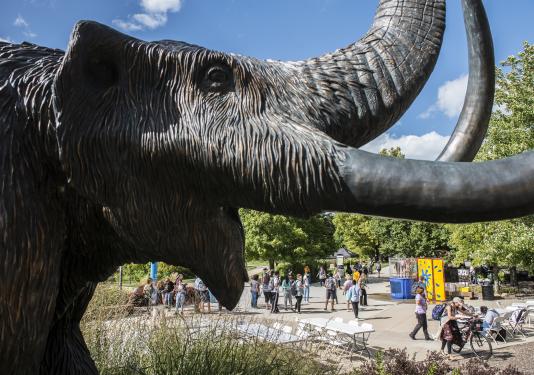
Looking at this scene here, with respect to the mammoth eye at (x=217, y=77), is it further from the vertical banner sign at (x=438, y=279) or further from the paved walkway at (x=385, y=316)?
the vertical banner sign at (x=438, y=279)

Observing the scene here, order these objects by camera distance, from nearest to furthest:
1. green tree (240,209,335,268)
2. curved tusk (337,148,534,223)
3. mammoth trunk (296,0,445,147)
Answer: curved tusk (337,148,534,223) < mammoth trunk (296,0,445,147) < green tree (240,209,335,268)

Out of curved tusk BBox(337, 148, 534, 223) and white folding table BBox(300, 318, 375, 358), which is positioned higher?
curved tusk BBox(337, 148, 534, 223)

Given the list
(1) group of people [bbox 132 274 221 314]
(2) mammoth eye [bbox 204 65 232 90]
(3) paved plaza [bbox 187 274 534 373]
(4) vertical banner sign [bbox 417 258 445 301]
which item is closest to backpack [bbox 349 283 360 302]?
(3) paved plaza [bbox 187 274 534 373]

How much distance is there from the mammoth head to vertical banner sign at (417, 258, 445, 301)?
20883mm

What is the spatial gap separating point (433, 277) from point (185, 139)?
71.6 ft

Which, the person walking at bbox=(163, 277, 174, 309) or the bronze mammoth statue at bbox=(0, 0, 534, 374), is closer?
the bronze mammoth statue at bbox=(0, 0, 534, 374)

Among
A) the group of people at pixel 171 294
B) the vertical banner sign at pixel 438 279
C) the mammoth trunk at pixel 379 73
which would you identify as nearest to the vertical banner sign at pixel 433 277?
the vertical banner sign at pixel 438 279

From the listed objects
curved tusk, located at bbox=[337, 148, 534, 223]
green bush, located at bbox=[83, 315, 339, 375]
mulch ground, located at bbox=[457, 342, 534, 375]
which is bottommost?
mulch ground, located at bbox=[457, 342, 534, 375]

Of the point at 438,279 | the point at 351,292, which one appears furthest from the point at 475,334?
the point at 438,279

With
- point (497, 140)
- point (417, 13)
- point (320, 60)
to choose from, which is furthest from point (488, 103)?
point (497, 140)

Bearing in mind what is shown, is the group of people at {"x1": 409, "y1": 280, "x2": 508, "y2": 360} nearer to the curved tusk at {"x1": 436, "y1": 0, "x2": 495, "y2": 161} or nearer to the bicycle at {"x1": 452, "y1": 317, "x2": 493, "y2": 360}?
the bicycle at {"x1": 452, "y1": 317, "x2": 493, "y2": 360}

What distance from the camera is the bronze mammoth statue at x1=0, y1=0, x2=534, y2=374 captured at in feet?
Answer: 4.16

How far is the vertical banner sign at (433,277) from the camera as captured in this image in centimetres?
2106

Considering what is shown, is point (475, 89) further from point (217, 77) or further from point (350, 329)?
point (350, 329)
